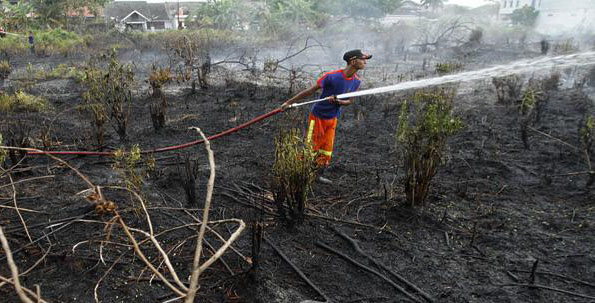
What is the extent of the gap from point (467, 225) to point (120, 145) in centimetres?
496

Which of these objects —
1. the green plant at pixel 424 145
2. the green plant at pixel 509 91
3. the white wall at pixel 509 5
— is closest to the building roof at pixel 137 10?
the green plant at pixel 509 91

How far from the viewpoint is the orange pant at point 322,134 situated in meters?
4.62

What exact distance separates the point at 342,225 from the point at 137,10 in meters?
43.9

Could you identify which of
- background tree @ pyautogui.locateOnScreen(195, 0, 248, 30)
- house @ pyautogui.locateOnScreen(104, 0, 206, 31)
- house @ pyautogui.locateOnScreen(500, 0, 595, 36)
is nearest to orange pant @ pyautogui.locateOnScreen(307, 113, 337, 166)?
background tree @ pyautogui.locateOnScreen(195, 0, 248, 30)

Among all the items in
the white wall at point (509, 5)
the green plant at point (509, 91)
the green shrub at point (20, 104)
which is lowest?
the green shrub at point (20, 104)

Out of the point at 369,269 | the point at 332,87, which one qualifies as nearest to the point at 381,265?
the point at 369,269

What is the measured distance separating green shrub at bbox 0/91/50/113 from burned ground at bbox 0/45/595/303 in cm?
114

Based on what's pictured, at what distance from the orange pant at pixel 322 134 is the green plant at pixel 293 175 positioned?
116 centimetres

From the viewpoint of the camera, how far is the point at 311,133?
452cm

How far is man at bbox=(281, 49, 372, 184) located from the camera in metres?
4.27

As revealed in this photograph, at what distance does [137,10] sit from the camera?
40.4 meters

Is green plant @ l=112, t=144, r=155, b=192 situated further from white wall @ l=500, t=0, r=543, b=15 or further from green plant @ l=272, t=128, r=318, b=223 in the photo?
white wall @ l=500, t=0, r=543, b=15

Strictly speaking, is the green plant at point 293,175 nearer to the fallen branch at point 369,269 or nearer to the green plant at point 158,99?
the fallen branch at point 369,269

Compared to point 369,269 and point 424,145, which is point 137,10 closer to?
point 424,145
